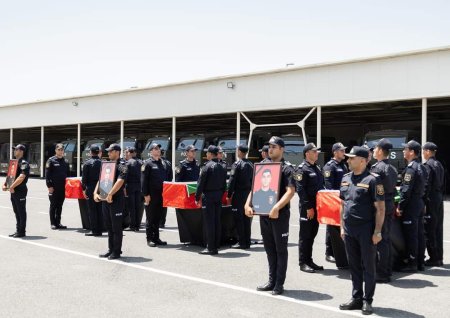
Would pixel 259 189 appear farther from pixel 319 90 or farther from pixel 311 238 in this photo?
pixel 319 90

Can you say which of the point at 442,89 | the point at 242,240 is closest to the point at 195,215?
the point at 242,240

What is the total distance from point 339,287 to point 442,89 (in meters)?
12.8

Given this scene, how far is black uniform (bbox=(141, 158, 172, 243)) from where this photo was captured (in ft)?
31.3

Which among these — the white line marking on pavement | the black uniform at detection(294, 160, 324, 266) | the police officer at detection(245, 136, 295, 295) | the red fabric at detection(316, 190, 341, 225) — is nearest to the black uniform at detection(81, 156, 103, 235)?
the white line marking on pavement

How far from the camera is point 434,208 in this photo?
8031 mm

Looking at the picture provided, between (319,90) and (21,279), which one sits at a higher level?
(319,90)

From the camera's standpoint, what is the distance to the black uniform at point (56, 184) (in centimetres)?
1180

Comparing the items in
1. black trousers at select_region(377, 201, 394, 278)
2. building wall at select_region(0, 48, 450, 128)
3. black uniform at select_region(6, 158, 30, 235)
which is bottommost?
black trousers at select_region(377, 201, 394, 278)

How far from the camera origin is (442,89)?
56.4 feet

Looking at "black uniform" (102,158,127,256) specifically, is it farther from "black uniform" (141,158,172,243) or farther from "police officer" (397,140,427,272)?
"police officer" (397,140,427,272)

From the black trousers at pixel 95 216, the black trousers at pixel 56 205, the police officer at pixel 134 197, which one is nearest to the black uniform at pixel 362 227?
the black trousers at pixel 95 216

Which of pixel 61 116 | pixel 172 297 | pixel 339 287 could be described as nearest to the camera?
pixel 172 297

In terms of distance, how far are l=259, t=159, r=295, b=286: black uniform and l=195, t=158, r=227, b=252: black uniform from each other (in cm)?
260

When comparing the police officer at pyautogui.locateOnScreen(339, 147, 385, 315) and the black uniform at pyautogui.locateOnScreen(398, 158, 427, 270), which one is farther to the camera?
the black uniform at pyautogui.locateOnScreen(398, 158, 427, 270)
